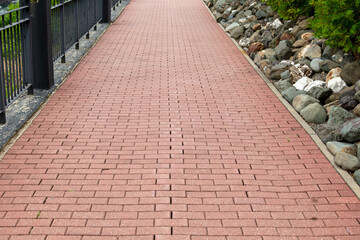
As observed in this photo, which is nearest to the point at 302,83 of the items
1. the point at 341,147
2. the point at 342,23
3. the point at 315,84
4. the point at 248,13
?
the point at 315,84

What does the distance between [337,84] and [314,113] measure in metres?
1.12

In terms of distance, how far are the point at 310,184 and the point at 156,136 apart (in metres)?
2.18

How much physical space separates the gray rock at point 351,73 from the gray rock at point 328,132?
145cm

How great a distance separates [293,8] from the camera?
12328 mm

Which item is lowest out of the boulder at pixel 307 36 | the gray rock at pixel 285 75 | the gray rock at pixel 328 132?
the gray rock at pixel 328 132

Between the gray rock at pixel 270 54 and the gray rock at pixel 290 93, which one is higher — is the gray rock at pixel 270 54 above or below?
above

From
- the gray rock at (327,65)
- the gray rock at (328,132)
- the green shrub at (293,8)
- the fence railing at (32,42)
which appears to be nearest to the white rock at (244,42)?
the green shrub at (293,8)

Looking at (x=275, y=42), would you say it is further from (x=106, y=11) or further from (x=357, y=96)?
(x=106, y=11)

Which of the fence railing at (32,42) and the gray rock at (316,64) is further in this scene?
the gray rock at (316,64)

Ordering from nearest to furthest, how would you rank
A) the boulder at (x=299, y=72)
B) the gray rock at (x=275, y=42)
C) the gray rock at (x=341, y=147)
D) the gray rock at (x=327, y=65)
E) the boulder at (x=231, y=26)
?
the gray rock at (x=341, y=147) < the gray rock at (x=327, y=65) < the boulder at (x=299, y=72) < the gray rock at (x=275, y=42) < the boulder at (x=231, y=26)

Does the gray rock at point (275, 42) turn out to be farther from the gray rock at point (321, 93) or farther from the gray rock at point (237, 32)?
the gray rock at point (321, 93)

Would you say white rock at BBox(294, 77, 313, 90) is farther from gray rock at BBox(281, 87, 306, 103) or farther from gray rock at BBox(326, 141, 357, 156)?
gray rock at BBox(326, 141, 357, 156)

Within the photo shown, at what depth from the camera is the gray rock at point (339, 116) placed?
22.8ft

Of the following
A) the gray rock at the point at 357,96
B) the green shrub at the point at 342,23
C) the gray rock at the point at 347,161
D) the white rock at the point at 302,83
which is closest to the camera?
the gray rock at the point at 347,161
